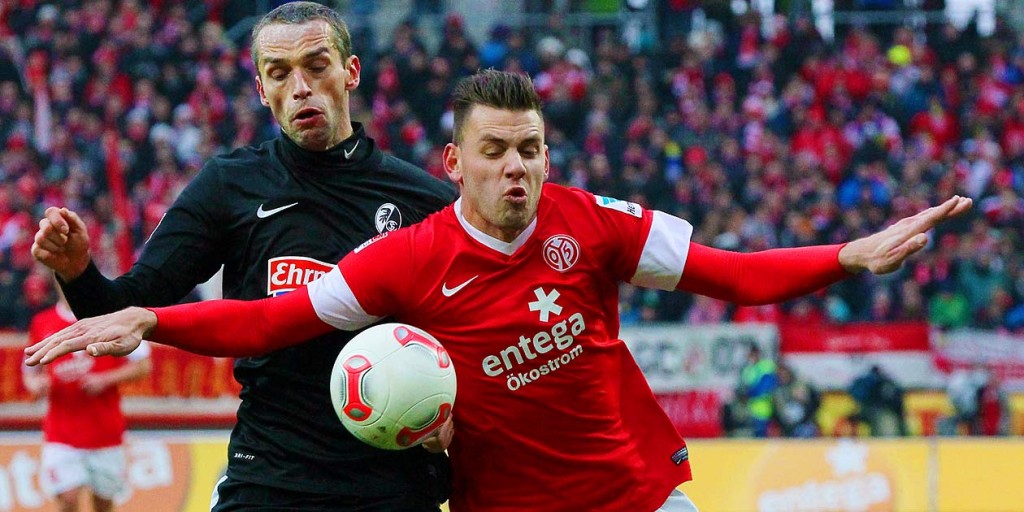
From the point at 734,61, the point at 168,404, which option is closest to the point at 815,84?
the point at 734,61

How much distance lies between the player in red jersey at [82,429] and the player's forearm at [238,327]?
223 inches

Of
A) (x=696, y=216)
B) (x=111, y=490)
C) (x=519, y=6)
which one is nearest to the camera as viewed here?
(x=111, y=490)

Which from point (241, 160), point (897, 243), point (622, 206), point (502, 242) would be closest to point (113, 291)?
point (241, 160)

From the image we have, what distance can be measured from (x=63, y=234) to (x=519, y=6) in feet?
60.6

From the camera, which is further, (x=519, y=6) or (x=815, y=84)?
(x=519, y=6)

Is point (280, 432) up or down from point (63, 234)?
down

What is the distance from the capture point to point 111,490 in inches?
396

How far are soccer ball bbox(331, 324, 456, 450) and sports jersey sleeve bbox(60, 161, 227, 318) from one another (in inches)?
26.4

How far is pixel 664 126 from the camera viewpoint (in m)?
19.1

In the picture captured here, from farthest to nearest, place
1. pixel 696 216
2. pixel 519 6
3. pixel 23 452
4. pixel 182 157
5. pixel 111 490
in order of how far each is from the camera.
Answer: pixel 519 6
pixel 182 157
pixel 696 216
pixel 23 452
pixel 111 490

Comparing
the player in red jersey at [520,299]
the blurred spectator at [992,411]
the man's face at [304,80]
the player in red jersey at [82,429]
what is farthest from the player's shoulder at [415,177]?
the blurred spectator at [992,411]

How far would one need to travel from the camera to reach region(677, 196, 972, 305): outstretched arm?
427 centimetres

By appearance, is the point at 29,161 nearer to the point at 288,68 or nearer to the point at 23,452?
the point at 23,452

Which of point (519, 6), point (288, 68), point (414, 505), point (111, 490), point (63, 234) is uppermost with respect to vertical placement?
point (519, 6)
